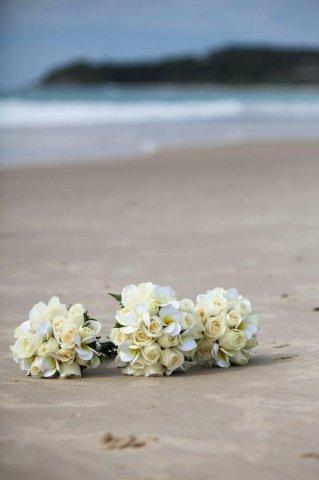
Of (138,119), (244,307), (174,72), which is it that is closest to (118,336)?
(244,307)

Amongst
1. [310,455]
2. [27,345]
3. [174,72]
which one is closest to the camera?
[310,455]

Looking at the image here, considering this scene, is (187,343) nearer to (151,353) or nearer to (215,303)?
(151,353)

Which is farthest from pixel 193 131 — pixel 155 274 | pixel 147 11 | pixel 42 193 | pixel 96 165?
pixel 155 274

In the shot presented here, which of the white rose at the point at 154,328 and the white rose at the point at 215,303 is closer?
the white rose at the point at 154,328

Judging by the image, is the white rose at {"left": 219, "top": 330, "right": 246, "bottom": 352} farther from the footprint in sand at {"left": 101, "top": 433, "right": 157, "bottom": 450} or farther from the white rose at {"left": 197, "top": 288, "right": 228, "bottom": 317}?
the footprint in sand at {"left": 101, "top": 433, "right": 157, "bottom": 450}

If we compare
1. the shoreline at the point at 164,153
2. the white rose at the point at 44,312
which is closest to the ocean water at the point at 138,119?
the shoreline at the point at 164,153

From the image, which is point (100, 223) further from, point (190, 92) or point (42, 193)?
point (190, 92)

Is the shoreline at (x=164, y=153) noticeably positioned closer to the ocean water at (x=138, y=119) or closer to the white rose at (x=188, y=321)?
the ocean water at (x=138, y=119)
